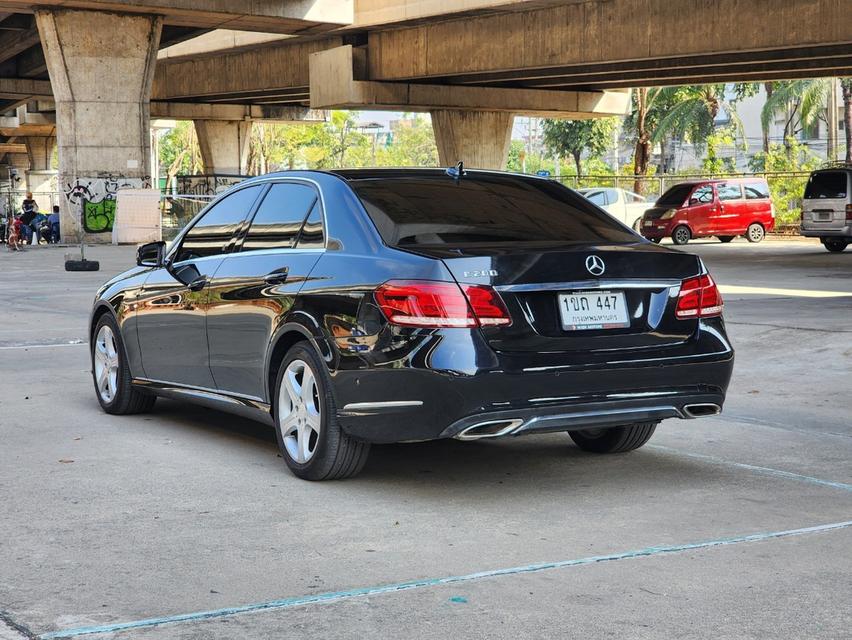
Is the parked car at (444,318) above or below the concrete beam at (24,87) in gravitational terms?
below

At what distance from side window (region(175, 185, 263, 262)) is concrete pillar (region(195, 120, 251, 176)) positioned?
187ft

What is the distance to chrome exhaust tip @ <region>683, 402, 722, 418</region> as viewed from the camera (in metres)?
6.30

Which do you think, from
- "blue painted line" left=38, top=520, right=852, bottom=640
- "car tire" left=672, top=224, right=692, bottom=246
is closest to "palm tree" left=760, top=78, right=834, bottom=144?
"car tire" left=672, top=224, right=692, bottom=246

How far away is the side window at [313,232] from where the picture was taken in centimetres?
667

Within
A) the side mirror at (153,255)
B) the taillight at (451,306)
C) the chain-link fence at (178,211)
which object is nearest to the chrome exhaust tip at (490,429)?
the taillight at (451,306)

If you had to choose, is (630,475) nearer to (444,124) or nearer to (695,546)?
(695,546)

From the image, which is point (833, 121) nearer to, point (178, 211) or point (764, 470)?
point (178, 211)

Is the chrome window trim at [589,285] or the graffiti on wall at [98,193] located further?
the graffiti on wall at [98,193]

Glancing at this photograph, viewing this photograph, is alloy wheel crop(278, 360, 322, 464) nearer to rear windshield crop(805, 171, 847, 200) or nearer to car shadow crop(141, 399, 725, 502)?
car shadow crop(141, 399, 725, 502)

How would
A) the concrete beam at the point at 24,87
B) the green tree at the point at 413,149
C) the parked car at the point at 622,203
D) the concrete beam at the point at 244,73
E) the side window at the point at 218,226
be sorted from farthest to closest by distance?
1. the green tree at the point at 413,149
2. the concrete beam at the point at 24,87
3. the concrete beam at the point at 244,73
4. the parked car at the point at 622,203
5. the side window at the point at 218,226

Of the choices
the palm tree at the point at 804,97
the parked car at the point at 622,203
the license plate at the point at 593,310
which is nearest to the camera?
the license plate at the point at 593,310

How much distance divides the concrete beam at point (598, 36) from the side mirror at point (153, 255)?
23.6 m

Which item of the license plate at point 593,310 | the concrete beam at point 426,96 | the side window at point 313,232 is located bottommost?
the license plate at point 593,310

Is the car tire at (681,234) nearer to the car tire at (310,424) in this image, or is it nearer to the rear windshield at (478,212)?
the rear windshield at (478,212)
